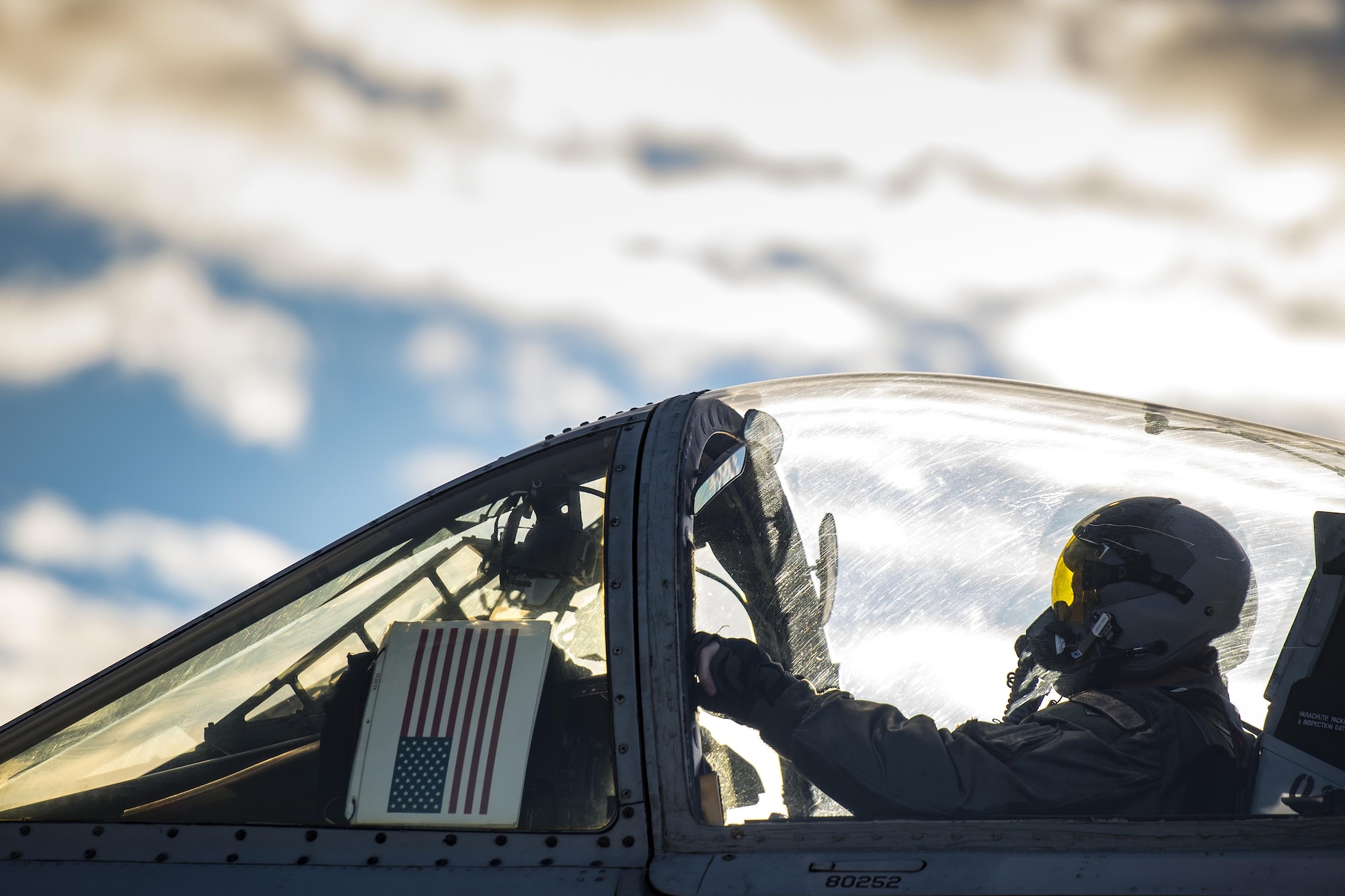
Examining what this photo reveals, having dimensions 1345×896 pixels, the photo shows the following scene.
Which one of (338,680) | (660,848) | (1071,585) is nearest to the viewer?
(660,848)

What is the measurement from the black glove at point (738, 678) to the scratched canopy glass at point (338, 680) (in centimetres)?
23

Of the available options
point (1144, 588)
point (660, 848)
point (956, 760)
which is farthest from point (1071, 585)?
point (660, 848)

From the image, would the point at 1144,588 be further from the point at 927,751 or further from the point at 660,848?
the point at 660,848

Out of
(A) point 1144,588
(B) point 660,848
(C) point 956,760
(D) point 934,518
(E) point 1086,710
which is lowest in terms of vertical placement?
(B) point 660,848

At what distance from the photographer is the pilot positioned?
190cm

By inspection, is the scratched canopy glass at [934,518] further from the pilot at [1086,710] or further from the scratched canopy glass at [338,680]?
the scratched canopy glass at [338,680]

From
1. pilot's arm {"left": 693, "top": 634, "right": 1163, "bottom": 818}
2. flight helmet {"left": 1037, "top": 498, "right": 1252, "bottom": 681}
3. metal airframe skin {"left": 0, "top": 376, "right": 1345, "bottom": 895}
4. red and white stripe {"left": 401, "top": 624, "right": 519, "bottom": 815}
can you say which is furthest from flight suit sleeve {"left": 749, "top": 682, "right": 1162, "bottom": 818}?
red and white stripe {"left": 401, "top": 624, "right": 519, "bottom": 815}

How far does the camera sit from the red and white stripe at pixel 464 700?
6.20 feet

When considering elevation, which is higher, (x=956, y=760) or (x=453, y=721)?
(x=453, y=721)

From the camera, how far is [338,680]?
210 cm

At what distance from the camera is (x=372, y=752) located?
6.45 feet

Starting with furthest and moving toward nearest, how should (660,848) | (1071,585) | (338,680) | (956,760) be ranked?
(1071,585) < (338,680) < (956,760) < (660,848)


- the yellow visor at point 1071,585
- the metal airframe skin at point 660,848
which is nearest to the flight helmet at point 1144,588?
Result: the yellow visor at point 1071,585

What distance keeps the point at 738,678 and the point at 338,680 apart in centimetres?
91
